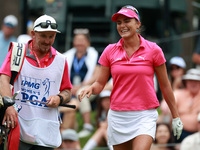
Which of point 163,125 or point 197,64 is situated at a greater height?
point 197,64

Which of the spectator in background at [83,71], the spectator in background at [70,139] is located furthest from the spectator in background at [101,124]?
the spectator in background at [83,71]

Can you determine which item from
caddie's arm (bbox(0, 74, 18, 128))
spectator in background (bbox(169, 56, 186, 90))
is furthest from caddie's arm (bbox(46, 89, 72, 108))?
spectator in background (bbox(169, 56, 186, 90))

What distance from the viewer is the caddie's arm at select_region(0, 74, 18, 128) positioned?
5.15m

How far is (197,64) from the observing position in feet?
33.6

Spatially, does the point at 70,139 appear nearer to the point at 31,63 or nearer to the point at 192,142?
the point at 192,142

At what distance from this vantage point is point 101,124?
9.05 m

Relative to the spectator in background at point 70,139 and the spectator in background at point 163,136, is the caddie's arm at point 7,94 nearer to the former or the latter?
the spectator in background at point 70,139

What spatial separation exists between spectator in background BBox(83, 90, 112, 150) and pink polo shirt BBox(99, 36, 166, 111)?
3.27 meters

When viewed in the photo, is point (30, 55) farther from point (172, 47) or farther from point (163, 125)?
point (172, 47)

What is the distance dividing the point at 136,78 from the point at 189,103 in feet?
12.1

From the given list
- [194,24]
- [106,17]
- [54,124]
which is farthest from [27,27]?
[54,124]

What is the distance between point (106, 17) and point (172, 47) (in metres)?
2.56

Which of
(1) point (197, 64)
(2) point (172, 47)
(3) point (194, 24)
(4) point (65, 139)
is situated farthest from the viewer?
(3) point (194, 24)

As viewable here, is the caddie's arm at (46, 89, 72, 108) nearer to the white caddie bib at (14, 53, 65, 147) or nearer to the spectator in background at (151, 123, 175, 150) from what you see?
the white caddie bib at (14, 53, 65, 147)
